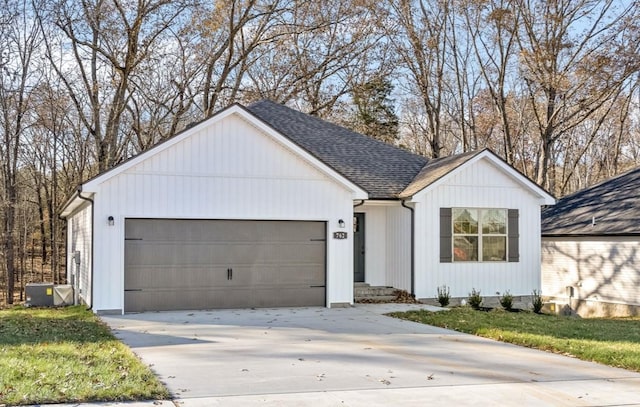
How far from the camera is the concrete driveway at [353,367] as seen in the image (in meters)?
6.54

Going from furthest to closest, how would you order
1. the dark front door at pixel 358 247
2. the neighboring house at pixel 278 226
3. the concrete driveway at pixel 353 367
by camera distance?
the dark front door at pixel 358 247 → the neighboring house at pixel 278 226 → the concrete driveway at pixel 353 367

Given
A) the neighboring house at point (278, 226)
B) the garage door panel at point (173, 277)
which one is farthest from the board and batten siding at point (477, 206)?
the garage door panel at point (173, 277)

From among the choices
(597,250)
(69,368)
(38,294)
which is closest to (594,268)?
(597,250)

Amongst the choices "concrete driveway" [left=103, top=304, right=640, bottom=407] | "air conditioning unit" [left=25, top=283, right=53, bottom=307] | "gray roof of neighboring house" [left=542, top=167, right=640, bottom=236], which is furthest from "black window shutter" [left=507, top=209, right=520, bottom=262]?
"air conditioning unit" [left=25, top=283, right=53, bottom=307]

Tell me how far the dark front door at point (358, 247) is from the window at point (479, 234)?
2.34 metres

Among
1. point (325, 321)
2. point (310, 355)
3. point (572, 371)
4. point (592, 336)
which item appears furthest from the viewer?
point (325, 321)

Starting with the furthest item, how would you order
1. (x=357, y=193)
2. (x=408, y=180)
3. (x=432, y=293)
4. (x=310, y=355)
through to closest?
(x=408, y=180) → (x=432, y=293) → (x=357, y=193) → (x=310, y=355)

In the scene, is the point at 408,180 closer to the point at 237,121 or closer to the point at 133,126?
the point at 237,121

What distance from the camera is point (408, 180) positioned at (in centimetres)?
1800

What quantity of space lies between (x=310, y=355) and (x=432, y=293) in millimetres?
8151

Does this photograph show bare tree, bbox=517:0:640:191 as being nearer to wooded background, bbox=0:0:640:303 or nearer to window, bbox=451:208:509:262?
wooded background, bbox=0:0:640:303

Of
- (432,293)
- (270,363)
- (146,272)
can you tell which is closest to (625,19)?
(432,293)

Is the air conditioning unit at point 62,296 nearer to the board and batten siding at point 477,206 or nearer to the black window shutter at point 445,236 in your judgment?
the board and batten siding at point 477,206

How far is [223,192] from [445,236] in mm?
5866
